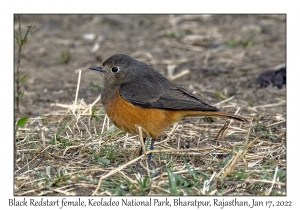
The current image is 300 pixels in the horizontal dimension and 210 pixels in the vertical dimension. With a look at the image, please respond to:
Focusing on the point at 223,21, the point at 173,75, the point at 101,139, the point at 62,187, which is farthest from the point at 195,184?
the point at 223,21

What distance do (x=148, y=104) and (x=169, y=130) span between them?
3.37 ft

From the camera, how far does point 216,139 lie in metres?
7.32

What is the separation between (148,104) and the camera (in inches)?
262

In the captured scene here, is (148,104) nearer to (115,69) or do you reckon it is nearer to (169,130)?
(115,69)

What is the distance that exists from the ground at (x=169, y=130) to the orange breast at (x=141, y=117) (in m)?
0.33

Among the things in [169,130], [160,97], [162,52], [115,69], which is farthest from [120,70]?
[162,52]

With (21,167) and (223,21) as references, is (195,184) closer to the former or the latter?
(21,167)

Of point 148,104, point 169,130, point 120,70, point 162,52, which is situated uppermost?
point 162,52

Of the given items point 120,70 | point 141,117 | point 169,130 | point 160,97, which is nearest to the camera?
point 141,117

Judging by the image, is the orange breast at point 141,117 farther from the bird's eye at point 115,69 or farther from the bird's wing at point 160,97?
the bird's eye at point 115,69

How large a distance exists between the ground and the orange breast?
0.33 metres

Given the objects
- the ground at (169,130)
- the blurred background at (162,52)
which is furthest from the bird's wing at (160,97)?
the blurred background at (162,52)

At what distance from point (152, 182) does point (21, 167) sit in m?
1.63

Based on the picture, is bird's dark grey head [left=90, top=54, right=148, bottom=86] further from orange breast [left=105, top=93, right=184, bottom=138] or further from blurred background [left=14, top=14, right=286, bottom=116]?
blurred background [left=14, top=14, right=286, bottom=116]
